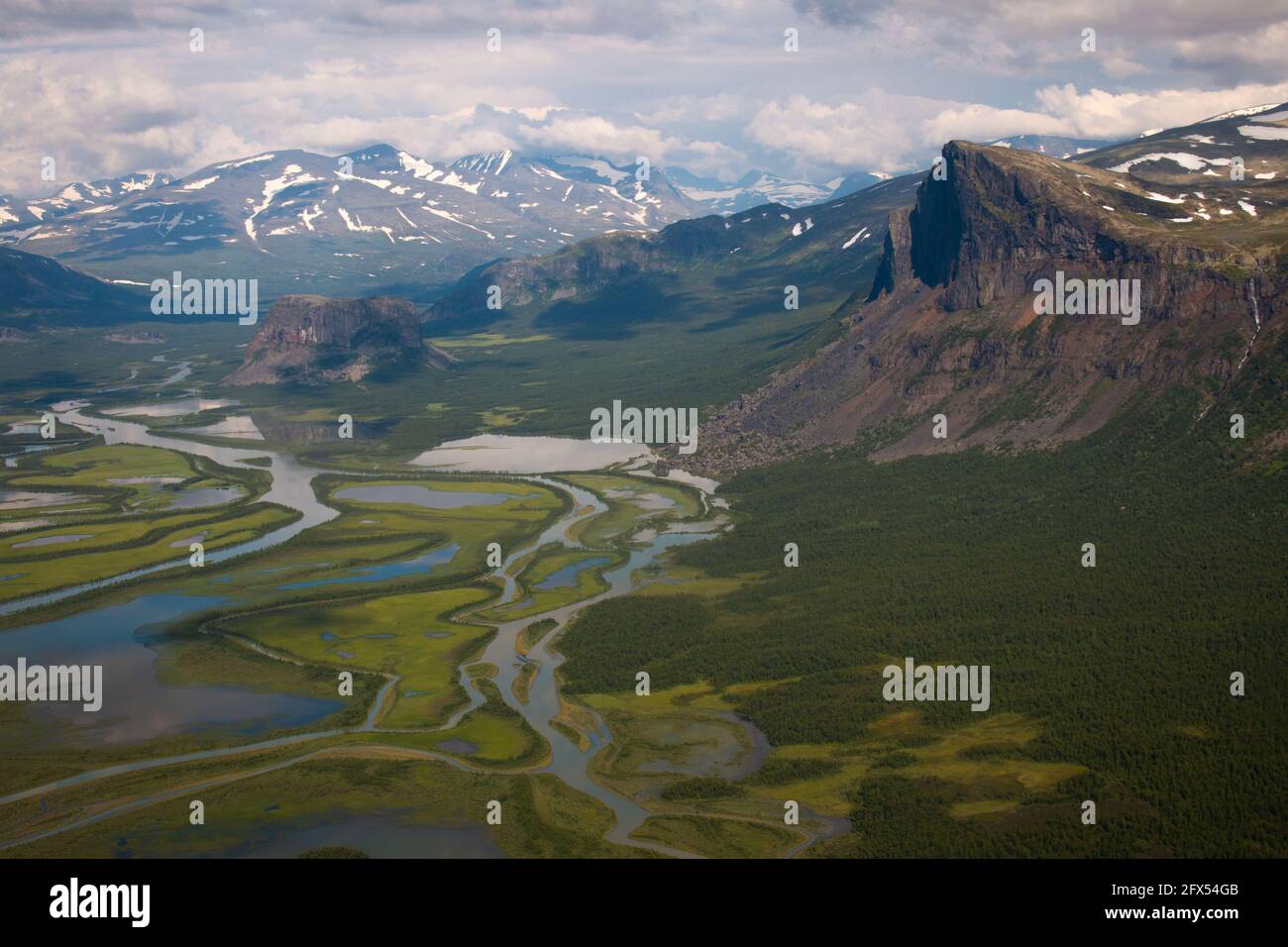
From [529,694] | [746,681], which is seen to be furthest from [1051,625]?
[529,694]

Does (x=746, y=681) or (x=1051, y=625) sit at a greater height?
(x=1051, y=625)

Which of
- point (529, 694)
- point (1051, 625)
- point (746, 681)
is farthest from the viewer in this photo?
point (529, 694)

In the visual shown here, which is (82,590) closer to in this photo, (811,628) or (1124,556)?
(811,628)

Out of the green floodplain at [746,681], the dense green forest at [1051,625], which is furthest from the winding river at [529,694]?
the dense green forest at [1051,625]

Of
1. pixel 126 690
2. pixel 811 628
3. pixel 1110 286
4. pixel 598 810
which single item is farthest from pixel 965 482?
pixel 126 690

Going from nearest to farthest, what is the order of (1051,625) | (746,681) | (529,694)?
(746,681) → (1051,625) → (529,694)

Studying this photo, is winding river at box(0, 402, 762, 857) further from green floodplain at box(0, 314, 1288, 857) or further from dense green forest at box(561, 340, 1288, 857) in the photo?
dense green forest at box(561, 340, 1288, 857)

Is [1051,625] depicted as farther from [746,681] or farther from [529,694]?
[529,694]
